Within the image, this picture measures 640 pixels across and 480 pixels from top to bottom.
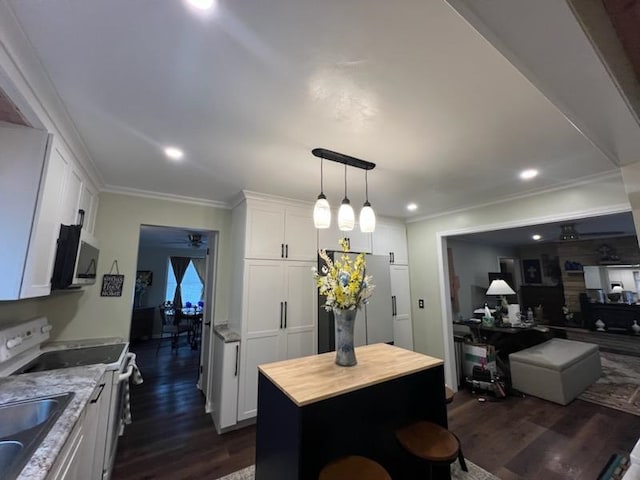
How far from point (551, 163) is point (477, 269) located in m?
4.96

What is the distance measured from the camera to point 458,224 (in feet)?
12.4

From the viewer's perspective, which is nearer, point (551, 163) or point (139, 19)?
point (139, 19)

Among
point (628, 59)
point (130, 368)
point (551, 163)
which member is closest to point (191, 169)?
point (130, 368)

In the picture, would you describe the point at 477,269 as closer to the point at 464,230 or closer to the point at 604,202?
the point at 464,230

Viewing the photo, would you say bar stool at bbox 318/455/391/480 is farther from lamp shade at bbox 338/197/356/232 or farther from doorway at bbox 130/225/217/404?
doorway at bbox 130/225/217/404

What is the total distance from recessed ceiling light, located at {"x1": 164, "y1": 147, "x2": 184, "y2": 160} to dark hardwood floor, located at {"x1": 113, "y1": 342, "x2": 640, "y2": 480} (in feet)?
8.64

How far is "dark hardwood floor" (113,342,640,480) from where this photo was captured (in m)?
2.20

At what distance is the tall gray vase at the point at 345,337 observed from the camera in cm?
183

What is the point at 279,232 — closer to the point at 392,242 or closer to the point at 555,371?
the point at 392,242

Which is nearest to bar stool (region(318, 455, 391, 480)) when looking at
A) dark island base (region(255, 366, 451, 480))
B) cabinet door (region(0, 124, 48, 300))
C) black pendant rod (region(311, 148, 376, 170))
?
dark island base (region(255, 366, 451, 480))

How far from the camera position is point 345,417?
1.66 metres

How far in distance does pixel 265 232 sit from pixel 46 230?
1.84 m

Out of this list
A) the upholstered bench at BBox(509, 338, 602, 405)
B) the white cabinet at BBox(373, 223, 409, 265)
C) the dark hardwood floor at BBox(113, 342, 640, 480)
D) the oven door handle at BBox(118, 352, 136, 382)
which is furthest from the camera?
the white cabinet at BBox(373, 223, 409, 265)

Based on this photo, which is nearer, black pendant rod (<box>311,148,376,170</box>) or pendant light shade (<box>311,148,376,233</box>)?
pendant light shade (<box>311,148,376,233</box>)
